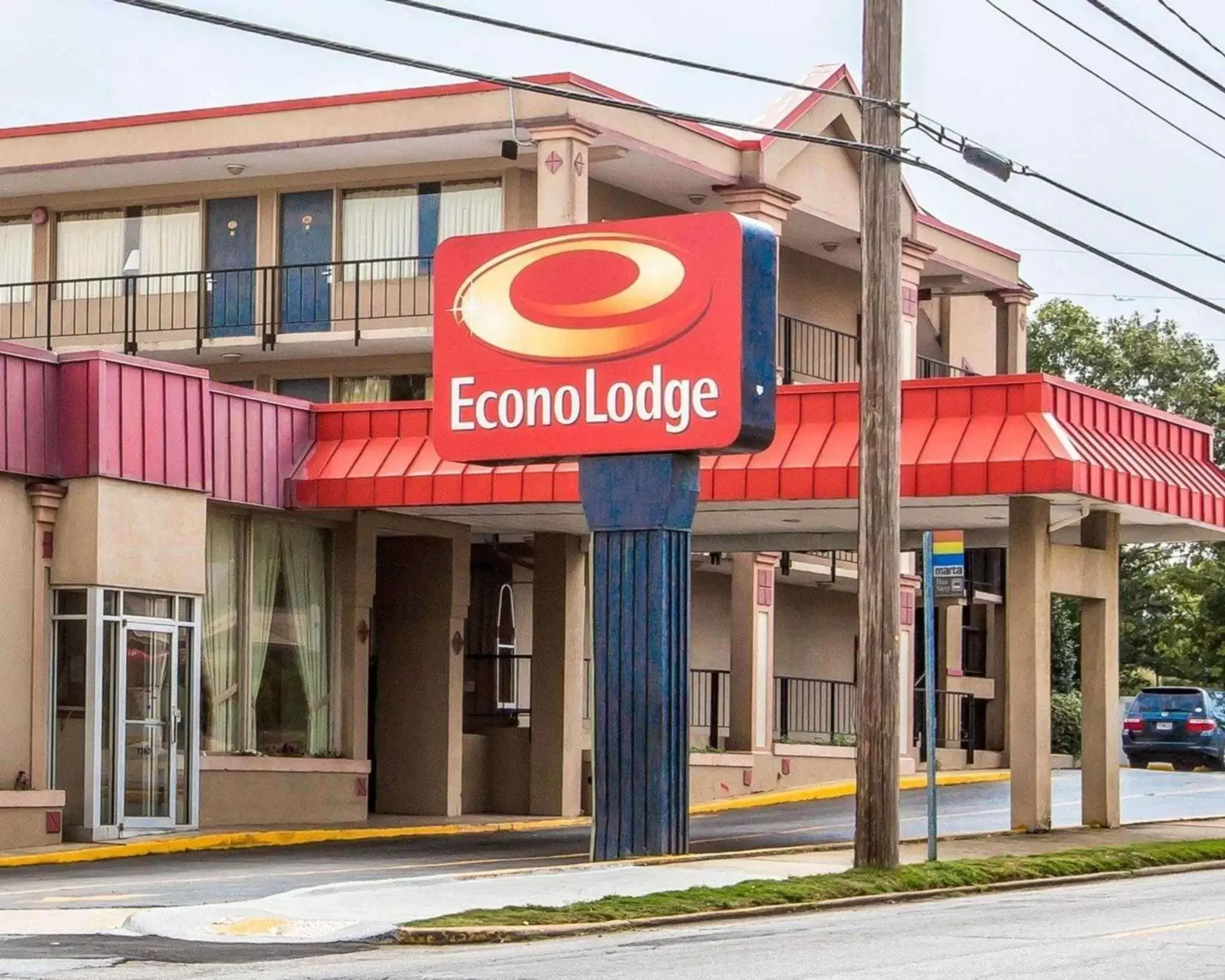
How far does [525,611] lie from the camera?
35.1 meters

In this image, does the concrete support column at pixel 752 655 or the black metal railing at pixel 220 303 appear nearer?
the black metal railing at pixel 220 303

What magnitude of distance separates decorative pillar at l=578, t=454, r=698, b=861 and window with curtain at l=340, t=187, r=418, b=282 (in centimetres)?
1350

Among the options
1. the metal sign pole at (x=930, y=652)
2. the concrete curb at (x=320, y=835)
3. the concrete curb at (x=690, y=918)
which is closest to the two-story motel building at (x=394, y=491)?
the concrete curb at (x=320, y=835)

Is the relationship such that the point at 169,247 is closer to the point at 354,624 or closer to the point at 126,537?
the point at 354,624

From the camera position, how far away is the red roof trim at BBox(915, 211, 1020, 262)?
39.2m

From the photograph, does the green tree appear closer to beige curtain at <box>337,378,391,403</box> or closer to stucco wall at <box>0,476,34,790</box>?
beige curtain at <box>337,378,391,403</box>

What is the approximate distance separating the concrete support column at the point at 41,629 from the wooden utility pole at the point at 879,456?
9.27 metres

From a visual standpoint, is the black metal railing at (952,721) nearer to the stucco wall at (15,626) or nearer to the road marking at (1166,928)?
the stucco wall at (15,626)

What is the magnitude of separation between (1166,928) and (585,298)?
8.67m

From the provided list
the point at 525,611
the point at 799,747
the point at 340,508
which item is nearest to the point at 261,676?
the point at 340,508

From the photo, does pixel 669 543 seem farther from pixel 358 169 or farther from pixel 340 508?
pixel 358 169

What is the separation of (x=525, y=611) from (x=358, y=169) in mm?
7533

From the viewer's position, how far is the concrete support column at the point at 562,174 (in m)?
30.4

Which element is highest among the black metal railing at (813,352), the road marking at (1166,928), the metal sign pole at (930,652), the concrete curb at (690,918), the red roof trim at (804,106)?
the red roof trim at (804,106)
